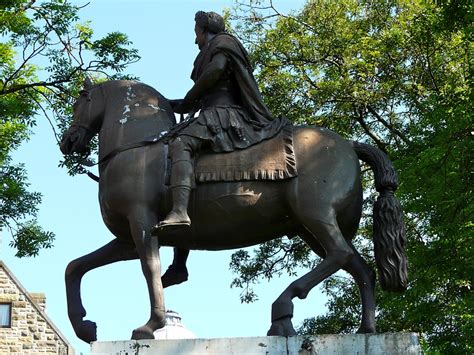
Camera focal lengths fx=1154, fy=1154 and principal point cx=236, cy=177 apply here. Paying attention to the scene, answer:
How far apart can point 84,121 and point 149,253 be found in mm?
1598

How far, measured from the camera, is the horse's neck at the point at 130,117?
1037cm

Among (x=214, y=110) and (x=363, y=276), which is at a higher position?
(x=214, y=110)

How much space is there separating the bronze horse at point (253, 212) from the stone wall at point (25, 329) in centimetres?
2439

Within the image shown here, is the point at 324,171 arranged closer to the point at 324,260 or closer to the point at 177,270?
the point at 324,260

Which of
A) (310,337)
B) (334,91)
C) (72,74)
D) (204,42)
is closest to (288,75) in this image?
(334,91)

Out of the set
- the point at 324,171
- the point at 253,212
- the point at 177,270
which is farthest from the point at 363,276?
the point at 177,270

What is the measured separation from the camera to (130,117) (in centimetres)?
1047

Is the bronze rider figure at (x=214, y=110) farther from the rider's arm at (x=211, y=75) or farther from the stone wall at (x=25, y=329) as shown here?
the stone wall at (x=25, y=329)

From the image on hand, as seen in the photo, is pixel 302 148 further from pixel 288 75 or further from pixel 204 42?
pixel 288 75

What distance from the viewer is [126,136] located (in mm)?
10352

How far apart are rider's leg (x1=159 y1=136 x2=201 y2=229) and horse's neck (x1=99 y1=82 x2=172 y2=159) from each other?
42cm

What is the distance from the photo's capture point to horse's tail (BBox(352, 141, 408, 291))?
390 inches

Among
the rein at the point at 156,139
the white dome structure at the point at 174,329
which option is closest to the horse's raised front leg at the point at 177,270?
the rein at the point at 156,139

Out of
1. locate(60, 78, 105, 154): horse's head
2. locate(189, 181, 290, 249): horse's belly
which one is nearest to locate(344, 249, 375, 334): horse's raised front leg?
locate(189, 181, 290, 249): horse's belly
